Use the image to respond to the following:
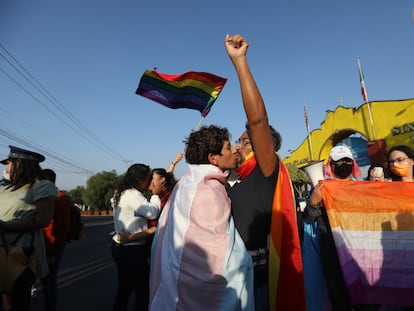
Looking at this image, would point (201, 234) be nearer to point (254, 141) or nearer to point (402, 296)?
point (254, 141)

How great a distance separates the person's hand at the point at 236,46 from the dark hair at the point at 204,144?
0.52 m

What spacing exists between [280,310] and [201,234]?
0.59 meters

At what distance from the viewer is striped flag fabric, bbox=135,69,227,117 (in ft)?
16.9

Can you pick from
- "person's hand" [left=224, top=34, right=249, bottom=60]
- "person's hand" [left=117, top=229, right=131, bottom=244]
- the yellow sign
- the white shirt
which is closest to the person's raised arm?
"person's hand" [left=224, top=34, right=249, bottom=60]

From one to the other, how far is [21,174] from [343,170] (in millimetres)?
2982

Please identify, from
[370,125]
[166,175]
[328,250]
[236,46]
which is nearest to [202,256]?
[236,46]

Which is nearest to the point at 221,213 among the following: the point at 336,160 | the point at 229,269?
the point at 229,269

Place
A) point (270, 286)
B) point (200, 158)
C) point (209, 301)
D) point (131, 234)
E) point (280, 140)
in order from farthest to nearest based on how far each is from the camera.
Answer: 1. point (131, 234)
2. point (280, 140)
3. point (200, 158)
4. point (270, 286)
5. point (209, 301)

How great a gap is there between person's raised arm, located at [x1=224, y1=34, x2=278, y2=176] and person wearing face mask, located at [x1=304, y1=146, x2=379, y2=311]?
1.24 m

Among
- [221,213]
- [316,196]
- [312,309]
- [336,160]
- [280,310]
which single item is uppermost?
[336,160]

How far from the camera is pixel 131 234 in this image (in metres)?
2.91

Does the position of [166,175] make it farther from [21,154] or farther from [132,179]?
[21,154]

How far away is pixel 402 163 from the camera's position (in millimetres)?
2791

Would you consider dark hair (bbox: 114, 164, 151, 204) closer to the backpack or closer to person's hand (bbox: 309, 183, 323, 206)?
the backpack
